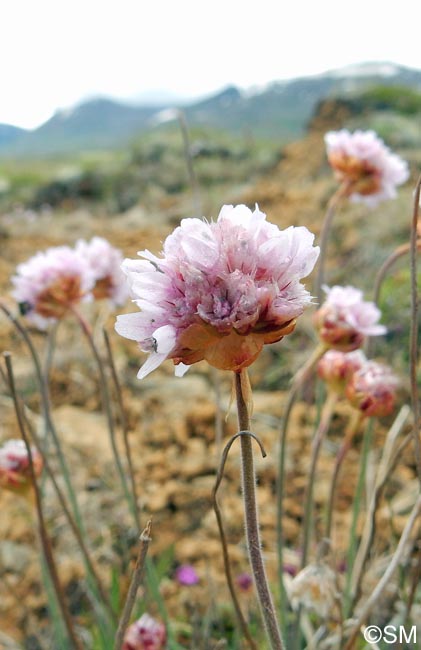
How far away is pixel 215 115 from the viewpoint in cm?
4822

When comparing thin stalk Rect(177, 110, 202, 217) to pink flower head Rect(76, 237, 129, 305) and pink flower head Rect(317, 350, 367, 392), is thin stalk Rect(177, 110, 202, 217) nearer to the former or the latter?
pink flower head Rect(76, 237, 129, 305)

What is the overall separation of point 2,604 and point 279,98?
189ft

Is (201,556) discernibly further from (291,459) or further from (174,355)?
(174,355)

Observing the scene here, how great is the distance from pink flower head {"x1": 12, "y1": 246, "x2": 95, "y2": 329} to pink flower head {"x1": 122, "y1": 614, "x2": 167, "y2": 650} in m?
0.57

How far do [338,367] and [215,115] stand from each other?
4961cm

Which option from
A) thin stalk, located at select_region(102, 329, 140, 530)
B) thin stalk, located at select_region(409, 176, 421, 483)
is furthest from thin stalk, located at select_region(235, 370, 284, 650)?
thin stalk, located at select_region(102, 329, 140, 530)

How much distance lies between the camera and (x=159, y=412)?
7.75 ft

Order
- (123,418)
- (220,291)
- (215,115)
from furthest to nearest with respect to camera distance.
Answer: (215,115)
(123,418)
(220,291)

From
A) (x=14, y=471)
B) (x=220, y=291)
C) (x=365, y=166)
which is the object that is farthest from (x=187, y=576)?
(x=220, y=291)

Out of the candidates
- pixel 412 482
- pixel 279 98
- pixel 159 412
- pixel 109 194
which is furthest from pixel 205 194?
pixel 279 98

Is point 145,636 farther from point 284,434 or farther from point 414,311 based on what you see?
point 414,311

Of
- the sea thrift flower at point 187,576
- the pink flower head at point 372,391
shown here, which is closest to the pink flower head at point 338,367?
the pink flower head at point 372,391

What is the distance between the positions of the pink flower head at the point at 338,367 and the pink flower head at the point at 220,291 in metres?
0.57

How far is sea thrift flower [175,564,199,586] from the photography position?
1.54 metres
